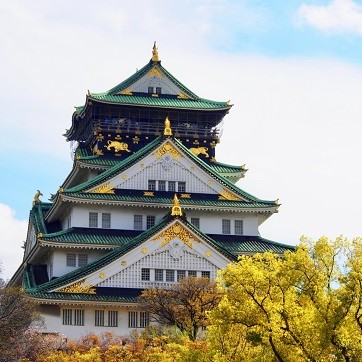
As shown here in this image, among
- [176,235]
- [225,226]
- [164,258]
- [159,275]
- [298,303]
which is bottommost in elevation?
[298,303]

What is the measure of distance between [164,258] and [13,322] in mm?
18872

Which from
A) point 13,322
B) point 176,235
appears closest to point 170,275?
point 176,235

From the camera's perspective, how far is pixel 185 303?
62.4m

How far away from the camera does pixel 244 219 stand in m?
79.7

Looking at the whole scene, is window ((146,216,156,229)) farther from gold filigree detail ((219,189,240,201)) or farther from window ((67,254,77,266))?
window ((67,254,77,266))

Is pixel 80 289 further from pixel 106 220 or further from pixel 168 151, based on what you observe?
pixel 168 151

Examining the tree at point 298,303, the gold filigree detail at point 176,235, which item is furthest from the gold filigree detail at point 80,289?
the tree at point 298,303

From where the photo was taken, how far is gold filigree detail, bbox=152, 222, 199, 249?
72375mm

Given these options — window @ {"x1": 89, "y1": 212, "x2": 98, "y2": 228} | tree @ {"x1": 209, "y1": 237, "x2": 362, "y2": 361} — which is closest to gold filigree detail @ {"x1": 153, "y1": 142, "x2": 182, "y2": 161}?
window @ {"x1": 89, "y1": 212, "x2": 98, "y2": 228}

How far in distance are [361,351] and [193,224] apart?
41239 mm

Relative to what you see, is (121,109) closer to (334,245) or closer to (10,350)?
(10,350)

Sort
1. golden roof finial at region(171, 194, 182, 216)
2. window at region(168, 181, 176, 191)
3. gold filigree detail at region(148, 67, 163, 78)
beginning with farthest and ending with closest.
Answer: gold filigree detail at region(148, 67, 163, 78) < window at region(168, 181, 176, 191) < golden roof finial at region(171, 194, 182, 216)

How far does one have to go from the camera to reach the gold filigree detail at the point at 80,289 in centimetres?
6994

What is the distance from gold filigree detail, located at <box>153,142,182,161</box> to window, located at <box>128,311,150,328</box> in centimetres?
1303
